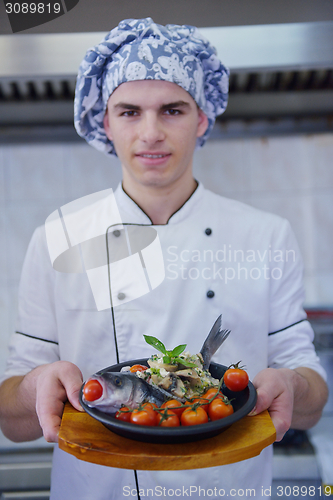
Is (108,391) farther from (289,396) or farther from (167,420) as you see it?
(289,396)

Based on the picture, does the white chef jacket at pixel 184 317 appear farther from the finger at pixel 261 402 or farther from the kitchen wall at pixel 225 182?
the kitchen wall at pixel 225 182

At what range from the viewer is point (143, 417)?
0.42 m

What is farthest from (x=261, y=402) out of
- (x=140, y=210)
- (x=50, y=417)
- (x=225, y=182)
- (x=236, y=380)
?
(x=225, y=182)

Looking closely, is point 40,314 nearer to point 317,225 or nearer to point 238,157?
point 238,157

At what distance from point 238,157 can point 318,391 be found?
0.82 meters

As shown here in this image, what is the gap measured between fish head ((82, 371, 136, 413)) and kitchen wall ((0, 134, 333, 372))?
0.95m

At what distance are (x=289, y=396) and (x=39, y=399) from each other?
0.34 meters

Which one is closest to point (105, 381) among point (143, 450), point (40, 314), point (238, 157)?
point (143, 450)

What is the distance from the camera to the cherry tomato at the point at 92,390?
43cm

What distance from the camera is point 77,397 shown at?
50 cm

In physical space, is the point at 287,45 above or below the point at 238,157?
above

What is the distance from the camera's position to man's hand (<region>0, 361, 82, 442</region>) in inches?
20.0

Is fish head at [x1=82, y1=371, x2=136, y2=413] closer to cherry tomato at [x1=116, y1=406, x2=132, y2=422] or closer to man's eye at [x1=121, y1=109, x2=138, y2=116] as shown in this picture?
cherry tomato at [x1=116, y1=406, x2=132, y2=422]

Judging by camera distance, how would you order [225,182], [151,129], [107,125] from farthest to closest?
[225,182] < [107,125] < [151,129]
